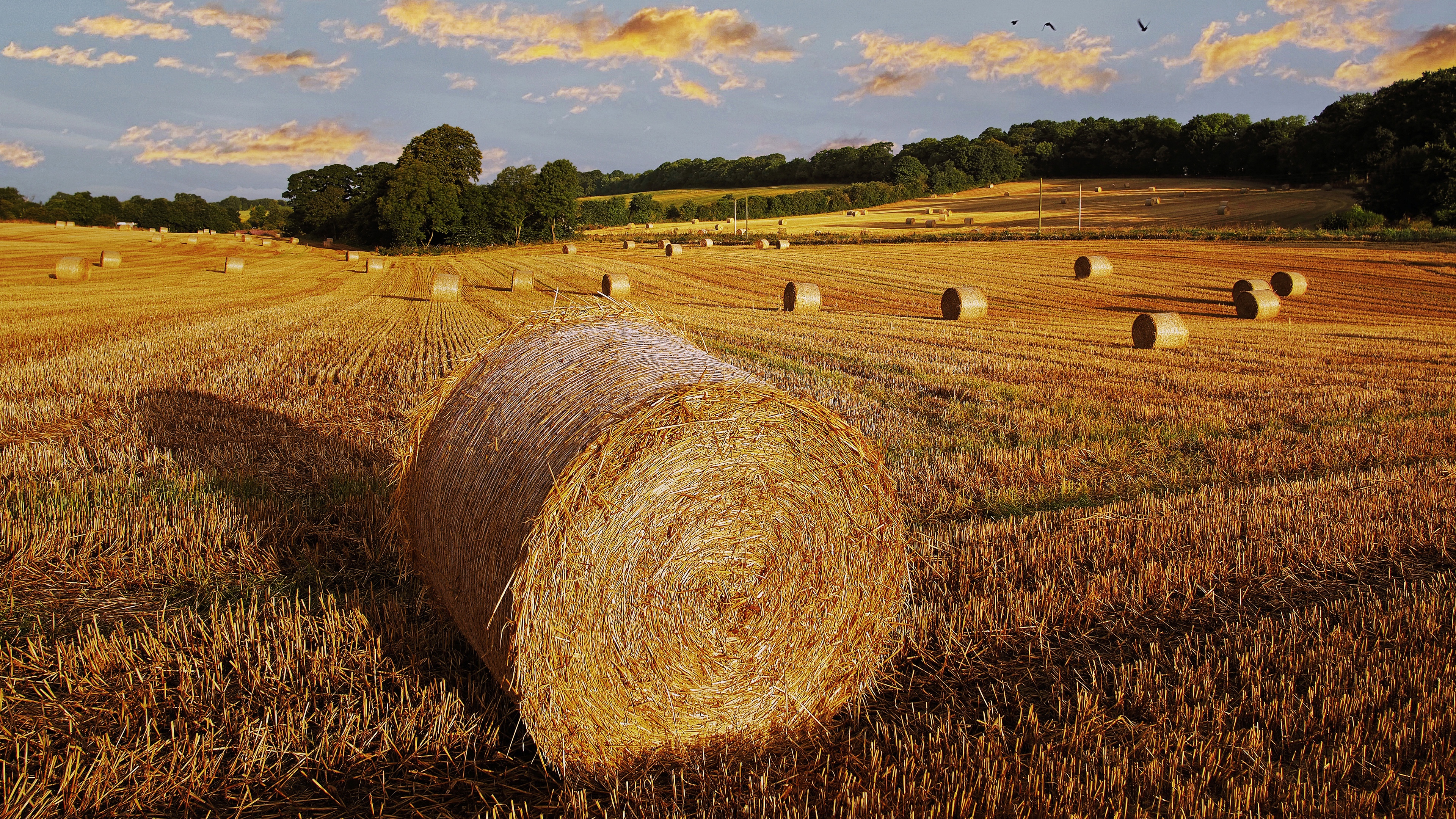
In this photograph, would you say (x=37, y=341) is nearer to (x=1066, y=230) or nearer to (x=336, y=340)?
(x=336, y=340)

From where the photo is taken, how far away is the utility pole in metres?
44.9

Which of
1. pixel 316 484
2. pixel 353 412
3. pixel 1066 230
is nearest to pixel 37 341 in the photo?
pixel 353 412

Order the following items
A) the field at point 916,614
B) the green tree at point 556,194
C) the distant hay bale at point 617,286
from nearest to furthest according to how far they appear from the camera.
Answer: the field at point 916,614 < the distant hay bale at point 617,286 < the green tree at point 556,194

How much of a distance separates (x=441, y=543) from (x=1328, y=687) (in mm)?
3970

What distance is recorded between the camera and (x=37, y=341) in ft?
44.1

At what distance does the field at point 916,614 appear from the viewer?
301 cm

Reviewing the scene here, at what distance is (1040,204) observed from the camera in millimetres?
48812

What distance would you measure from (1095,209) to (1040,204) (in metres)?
7.06

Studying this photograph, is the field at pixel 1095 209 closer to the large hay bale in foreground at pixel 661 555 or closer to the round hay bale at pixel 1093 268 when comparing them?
the round hay bale at pixel 1093 268

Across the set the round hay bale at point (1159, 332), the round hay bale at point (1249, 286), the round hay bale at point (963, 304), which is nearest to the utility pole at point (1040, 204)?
the round hay bale at point (1249, 286)

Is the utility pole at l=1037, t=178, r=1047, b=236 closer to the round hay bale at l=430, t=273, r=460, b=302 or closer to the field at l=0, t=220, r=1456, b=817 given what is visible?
the round hay bale at l=430, t=273, r=460, b=302

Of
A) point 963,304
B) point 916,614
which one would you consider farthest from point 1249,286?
point 916,614

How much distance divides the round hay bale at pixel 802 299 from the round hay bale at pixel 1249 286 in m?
11.4

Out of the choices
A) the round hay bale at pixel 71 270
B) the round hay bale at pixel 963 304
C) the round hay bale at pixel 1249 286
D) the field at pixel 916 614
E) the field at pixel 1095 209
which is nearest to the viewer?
the field at pixel 916 614
